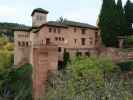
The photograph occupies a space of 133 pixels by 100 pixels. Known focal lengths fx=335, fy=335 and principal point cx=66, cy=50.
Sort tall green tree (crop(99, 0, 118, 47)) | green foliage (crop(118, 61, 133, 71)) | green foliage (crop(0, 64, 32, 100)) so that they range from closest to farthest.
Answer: green foliage (crop(118, 61, 133, 71)), green foliage (crop(0, 64, 32, 100)), tall green tree (crop(99, 0, 118, 47))

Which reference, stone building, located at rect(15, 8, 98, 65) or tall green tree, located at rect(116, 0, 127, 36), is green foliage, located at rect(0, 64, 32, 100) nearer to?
stone building, located at rect(15, 8, 98, 65)

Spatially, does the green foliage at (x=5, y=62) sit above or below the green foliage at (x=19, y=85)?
above

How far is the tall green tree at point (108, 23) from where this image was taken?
163ft

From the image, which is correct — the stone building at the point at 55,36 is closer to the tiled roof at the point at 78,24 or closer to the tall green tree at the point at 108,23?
the tiled roof at the point at 78,24

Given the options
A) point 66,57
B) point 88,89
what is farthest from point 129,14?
point 88,89

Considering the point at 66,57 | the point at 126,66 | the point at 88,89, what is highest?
the point at 66,57

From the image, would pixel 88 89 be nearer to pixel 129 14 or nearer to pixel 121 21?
pixel 121 21

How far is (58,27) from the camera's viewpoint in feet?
171

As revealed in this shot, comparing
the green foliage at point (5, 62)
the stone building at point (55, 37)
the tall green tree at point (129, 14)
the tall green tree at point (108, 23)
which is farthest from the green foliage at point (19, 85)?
the tall green tree at point (129, 14)

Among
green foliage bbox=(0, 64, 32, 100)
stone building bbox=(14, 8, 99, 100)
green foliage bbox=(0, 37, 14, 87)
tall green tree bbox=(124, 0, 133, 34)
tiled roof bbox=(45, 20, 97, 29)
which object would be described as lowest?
green foliage bbox=(0, 64, 32, 100)

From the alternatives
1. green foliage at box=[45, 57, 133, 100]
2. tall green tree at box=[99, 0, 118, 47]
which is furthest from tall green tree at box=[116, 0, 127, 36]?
green foliage at box=[45, 57, 133, 100]

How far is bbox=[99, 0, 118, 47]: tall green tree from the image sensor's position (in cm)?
4969

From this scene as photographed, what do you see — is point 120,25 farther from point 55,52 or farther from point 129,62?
point 55,52

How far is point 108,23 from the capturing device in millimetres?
50031
